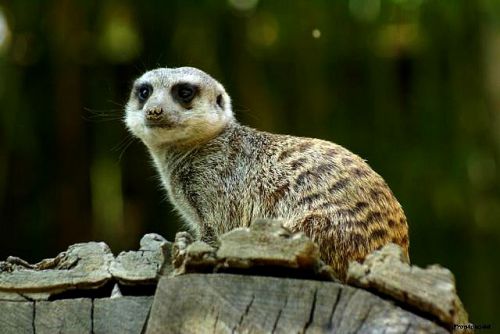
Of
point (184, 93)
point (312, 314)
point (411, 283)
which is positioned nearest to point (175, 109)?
point (184, 93)

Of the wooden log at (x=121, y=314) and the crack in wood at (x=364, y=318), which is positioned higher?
the crack in wood at (x=364, y=318)

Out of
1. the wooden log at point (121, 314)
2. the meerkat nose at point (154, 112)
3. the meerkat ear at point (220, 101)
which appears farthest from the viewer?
the meerkat ear at point (220, 101)

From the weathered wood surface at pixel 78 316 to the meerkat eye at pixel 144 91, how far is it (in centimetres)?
194

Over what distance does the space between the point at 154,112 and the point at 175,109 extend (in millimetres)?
144

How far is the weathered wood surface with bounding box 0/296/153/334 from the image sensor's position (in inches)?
105

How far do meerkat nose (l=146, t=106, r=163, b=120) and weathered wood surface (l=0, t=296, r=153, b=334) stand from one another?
167 centimetres

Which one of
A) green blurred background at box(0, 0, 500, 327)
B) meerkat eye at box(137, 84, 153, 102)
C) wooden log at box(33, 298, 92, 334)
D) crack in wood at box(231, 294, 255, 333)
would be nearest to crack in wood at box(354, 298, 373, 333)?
crack in wood at box(231, 294, 255, 333)

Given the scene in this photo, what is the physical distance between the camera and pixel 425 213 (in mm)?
7613

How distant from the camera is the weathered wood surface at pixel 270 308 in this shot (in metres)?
2.30

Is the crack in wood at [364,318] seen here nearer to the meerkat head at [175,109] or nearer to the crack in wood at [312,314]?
the crack in wood at [312,314]

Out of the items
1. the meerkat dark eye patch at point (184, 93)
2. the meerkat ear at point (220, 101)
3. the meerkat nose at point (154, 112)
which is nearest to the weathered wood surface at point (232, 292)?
the meerkat nose at point (154, 112)

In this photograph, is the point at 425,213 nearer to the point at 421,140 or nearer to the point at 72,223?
the point at 421,140

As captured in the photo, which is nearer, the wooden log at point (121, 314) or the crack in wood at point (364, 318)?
the crack in wood at point (364, 318)

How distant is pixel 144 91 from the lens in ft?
15.1
